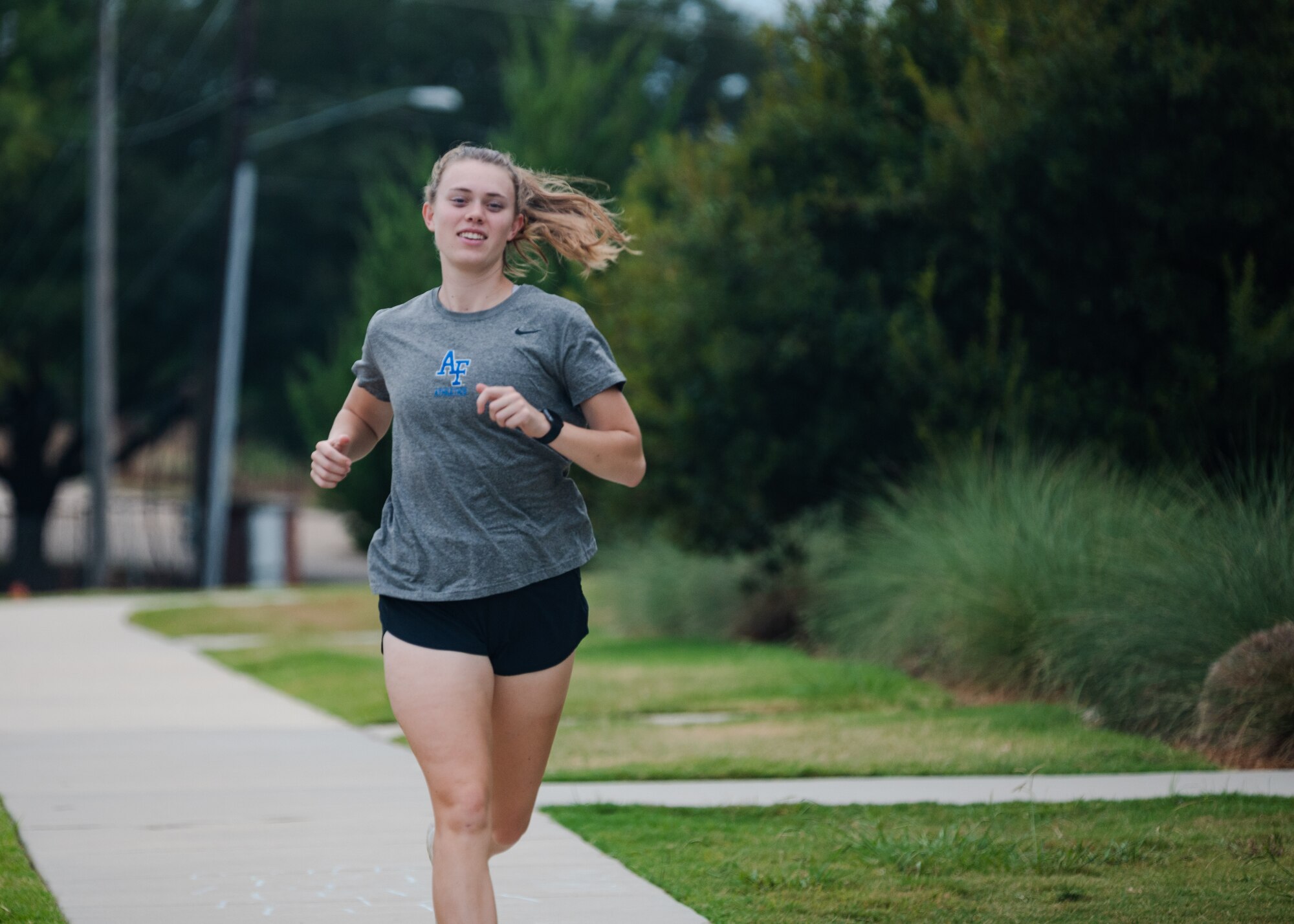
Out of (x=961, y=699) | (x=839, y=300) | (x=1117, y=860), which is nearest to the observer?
(x=1117, y=860)

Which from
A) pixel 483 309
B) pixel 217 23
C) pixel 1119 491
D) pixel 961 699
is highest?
pixel 217 23

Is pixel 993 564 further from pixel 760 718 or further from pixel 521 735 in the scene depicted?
pixel 521 735

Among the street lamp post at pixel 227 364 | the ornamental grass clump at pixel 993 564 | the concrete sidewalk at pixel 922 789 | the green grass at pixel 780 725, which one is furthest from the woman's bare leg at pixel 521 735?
the street lamp post at pixel 227 364

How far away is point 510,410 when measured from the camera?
350 cm

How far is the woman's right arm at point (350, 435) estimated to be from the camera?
394 cm

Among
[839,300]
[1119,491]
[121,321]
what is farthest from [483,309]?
[121,321]

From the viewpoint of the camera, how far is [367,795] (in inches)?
274

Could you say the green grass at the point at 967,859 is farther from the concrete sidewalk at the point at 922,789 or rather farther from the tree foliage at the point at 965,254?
the tree foliage at the point at 965,254

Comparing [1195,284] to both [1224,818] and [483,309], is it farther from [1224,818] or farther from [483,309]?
[483,309]

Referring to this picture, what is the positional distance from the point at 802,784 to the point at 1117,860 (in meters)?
1.96

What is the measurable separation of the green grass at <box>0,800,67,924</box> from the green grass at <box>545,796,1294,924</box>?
5.98ft

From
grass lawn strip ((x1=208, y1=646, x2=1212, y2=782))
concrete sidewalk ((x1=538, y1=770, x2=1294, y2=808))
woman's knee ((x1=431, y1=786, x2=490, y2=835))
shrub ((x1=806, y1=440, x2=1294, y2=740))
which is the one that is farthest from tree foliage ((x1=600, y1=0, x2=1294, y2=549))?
woman's knee ((x1=431, y1=786, x2=490, y2=835))

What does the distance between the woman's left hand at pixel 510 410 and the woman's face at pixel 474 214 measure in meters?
0.46

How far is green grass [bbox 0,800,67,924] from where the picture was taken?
476 cm
